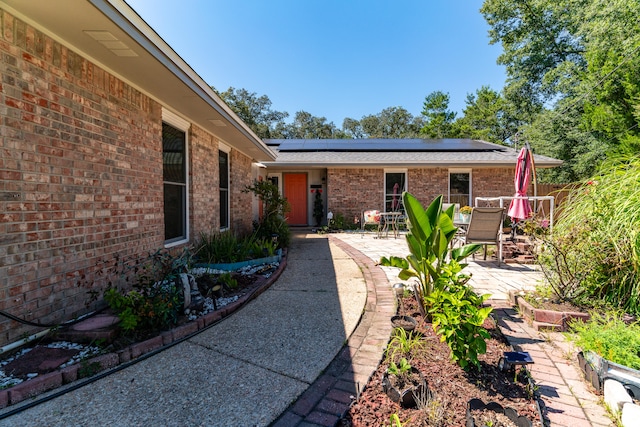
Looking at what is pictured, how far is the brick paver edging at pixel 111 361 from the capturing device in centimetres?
193

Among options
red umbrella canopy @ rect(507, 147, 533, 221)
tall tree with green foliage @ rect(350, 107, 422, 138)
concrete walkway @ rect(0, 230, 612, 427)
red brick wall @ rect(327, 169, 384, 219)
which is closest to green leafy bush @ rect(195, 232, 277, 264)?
concrete walkway @ rect(0, 230, 612, 427)

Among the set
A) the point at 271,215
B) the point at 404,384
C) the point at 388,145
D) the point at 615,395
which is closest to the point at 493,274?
the point at 615,395

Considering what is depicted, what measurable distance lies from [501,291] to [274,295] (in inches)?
121

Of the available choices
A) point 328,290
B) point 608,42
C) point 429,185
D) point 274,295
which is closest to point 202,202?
point 274,295

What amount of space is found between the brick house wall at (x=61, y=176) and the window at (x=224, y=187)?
10.6ft

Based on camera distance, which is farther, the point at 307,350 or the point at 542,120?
the point at 542,120

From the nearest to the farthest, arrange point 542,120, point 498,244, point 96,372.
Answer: point 96,372, point 498,244, point 542,120

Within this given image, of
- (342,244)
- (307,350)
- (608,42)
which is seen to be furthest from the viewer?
(608,42)

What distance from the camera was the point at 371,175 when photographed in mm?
12219

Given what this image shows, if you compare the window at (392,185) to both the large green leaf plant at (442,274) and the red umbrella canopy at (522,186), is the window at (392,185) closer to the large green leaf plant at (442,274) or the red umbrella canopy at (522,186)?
the red umbrella canopy at (522,186)

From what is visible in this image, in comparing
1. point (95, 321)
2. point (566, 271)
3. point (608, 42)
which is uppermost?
point (608, 42)

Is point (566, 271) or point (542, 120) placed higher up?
point (542, 120)

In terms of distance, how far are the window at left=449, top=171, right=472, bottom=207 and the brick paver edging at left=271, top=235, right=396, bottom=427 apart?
9.67 m

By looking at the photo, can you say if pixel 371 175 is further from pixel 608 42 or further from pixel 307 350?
pixel 608 42
